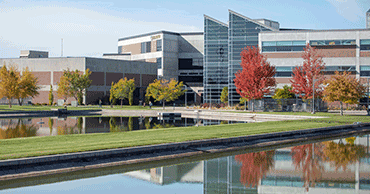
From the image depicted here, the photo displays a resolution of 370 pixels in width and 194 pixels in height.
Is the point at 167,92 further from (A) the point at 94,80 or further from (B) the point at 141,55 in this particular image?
(B) the point at 141,55

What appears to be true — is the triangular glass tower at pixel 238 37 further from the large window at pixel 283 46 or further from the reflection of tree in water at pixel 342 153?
the reflection of tree in water at pixel 342 153

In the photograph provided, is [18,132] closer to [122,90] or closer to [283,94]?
[283,94]

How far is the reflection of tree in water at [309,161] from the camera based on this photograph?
1222cm

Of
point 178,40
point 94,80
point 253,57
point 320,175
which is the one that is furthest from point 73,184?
point 178,40

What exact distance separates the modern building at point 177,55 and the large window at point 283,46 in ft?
97.8

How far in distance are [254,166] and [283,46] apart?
161 feet

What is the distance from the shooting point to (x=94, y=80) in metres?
77.7

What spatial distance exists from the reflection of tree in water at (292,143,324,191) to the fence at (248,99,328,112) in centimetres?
2942

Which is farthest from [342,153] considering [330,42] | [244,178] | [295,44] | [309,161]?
[330,42]

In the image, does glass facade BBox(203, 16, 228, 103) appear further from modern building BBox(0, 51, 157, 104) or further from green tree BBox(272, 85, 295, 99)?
green tree BBox(272, 85, 295, 99)

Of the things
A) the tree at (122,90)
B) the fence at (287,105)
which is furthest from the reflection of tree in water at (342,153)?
the tree at (122,90)

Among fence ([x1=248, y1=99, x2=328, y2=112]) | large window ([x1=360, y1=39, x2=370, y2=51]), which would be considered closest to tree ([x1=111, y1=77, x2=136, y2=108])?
fence ([x1=248, y1=99, x2=328, y2=112])

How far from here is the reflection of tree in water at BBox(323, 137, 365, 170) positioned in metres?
15.0

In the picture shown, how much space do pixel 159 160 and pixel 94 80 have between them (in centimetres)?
6491
